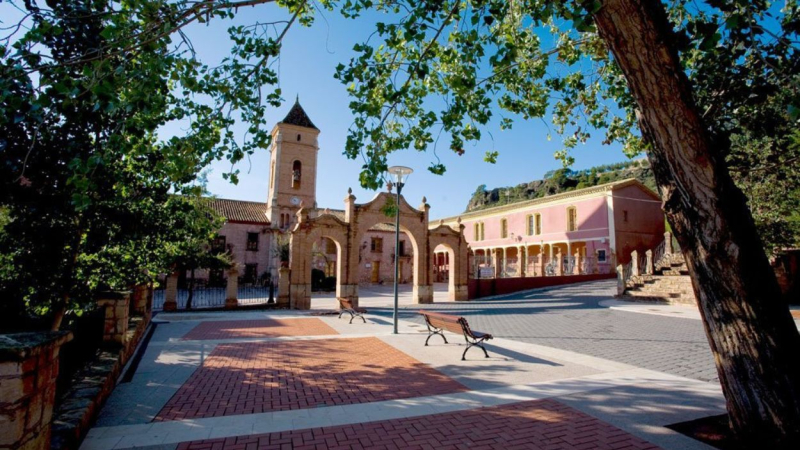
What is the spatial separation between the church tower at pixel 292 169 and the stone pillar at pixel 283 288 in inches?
681

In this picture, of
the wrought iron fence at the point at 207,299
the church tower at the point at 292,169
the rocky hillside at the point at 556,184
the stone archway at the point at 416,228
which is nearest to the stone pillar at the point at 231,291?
the wrought iron fence at the point at 207,299

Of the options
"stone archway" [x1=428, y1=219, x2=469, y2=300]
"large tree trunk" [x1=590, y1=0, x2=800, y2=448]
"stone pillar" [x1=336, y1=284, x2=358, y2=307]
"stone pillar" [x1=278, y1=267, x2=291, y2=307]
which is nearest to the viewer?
"large tree trunk" [x1=590, y1=0, x2=800, y2=448]

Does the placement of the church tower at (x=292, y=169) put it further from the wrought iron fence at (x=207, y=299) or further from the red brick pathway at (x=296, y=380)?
the red brick pathway at (x=296, y=380)

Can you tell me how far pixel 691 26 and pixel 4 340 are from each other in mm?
6023

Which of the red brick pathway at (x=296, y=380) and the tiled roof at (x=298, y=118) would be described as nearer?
the red brick pathway at (x=296, y=380)

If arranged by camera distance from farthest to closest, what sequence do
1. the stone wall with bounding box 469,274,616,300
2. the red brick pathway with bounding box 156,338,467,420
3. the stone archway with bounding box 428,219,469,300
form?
the stone wall with bounding box 469,274,616,300 < the stone archway with bounding box 428,219,469,300 < the red brick pathway with bounding box 156,338,467,420

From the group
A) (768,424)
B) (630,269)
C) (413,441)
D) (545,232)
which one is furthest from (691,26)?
(545,232)

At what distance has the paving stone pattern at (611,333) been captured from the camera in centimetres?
732

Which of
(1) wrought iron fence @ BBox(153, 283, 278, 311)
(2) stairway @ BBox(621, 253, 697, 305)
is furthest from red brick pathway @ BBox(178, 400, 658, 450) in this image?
(2) stairway @ BBox(621, 253, 697, 305)

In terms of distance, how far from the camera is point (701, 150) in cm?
348

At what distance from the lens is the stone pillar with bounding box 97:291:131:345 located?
6.57 m

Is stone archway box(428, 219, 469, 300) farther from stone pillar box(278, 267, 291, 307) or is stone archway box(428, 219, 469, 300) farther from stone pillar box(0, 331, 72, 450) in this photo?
stone pillar box(0, 331, 72, 450)

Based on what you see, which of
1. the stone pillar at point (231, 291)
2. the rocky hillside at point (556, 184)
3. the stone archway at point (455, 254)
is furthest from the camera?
the rocky hillside at point (556, 184)

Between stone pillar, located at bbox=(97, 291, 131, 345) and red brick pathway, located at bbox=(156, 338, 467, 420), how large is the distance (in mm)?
1459
